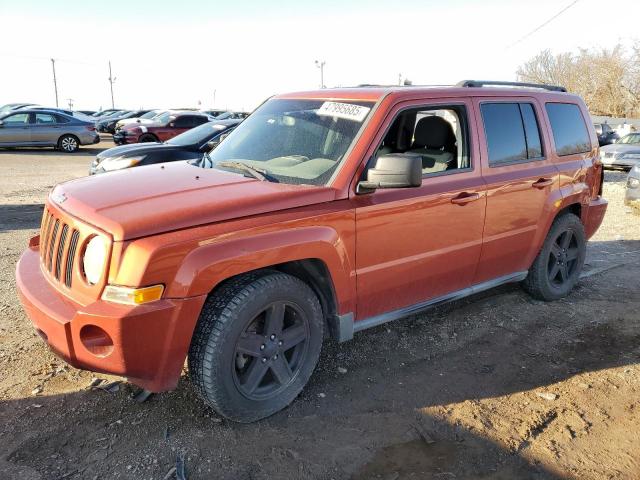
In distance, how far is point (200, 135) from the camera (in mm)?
10008

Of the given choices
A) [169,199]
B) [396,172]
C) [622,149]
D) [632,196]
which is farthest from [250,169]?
[622,149]

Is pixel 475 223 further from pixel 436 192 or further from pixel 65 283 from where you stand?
pixel 65 283

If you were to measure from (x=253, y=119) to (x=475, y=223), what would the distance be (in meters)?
1.90

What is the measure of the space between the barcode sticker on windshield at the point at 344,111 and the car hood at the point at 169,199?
0.64m

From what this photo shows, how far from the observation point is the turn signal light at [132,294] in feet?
8.70

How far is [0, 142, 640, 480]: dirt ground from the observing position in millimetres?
2889

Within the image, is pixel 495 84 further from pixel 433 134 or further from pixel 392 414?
pixel 392 414

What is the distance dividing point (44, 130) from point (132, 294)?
19691mm

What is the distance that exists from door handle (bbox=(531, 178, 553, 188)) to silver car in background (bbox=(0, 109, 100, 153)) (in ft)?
61.8

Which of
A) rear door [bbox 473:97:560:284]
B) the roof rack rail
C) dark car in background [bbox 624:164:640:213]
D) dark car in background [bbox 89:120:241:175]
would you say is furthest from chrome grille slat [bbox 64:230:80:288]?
dark car in background [bbox 624:164:640:213]

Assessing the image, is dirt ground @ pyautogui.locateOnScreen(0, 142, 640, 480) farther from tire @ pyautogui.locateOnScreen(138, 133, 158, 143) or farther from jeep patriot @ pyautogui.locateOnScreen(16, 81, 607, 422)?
tire @ pyautogui.locateOnScreen(138, 133, 158, 143)

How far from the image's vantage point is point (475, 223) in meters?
4.14

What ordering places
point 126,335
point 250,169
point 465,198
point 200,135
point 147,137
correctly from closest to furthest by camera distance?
1. point 126,335
2. point 250,169
3. point 465,198
4. point 200,135
5. point 147,137

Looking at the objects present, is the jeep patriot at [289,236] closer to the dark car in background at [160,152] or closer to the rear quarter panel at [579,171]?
the rear quarter panel at [579,171]
